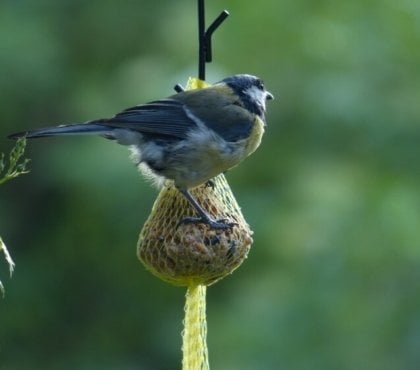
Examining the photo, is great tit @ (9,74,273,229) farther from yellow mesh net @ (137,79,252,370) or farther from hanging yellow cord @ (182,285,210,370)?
hanging yellow cord @ (182,285,210,370)

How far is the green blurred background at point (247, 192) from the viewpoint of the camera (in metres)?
6.24

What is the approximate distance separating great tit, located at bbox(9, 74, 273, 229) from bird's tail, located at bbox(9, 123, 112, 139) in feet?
0.16

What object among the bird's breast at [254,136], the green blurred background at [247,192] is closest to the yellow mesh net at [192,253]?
the bird's breast at [254,136]

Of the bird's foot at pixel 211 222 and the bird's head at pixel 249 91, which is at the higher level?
the bird's head at pixel 249 91

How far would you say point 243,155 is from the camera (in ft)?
13.0

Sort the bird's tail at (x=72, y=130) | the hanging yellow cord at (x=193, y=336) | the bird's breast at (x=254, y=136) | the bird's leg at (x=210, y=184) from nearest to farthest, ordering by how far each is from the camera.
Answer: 1. the bird's tail at (x=72, y=130)
2. the hanging yellow cord at (x=193, y=336)
3. the bird's breast at (x=254, y=136)
4. the bird's leg at (x=210, y=184)

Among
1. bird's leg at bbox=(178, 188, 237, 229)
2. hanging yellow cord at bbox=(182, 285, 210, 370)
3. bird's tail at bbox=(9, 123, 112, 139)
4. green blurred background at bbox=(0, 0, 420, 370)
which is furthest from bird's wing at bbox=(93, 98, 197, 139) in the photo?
green blurred background at bbox=(0, 0, 420, 370)

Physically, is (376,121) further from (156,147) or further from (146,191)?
(156,147)

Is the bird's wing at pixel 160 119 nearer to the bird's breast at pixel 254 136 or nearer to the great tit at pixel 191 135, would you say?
the great tit at pixel 191 135

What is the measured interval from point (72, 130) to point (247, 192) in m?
3.31

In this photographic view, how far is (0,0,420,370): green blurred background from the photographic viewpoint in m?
6.24

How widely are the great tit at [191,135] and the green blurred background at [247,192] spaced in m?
1.75

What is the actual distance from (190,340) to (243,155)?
658mm

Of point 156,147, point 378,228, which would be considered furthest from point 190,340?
point 378,228
